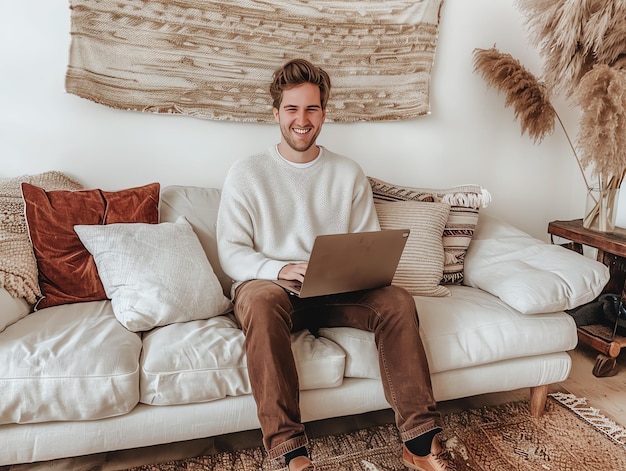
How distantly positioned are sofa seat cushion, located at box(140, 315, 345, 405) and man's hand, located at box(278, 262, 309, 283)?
0.19m

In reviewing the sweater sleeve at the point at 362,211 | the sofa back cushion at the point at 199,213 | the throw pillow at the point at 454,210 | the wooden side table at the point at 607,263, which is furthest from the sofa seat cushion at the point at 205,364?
the wooden side table at the point at 607,263

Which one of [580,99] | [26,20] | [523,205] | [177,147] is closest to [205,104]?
[177,147]

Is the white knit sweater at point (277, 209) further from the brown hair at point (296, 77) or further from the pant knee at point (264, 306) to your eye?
the brown hair at point (296, 77)

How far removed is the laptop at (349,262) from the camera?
4.39 ft

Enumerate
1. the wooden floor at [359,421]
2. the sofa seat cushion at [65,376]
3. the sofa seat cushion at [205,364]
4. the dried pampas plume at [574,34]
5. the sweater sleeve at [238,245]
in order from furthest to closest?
the dried pampas plume at [574,34], the sweater sleeve at [238,245], the wooden floor at [359,421], the sofa seat cushion at [205,364], the sofa seat cushion at [65,376]

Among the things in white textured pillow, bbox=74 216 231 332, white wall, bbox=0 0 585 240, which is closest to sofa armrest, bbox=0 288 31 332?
white textured pillow, bbox=74 216 231 332

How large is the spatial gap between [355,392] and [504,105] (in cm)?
182

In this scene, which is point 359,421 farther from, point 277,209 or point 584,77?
point 584,77

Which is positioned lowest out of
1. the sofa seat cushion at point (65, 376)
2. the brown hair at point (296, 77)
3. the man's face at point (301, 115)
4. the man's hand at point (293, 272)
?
the sofa seat cushion at point (65, 376)

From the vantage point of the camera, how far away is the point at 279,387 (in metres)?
1.31

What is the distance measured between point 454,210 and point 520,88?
75 centimetres

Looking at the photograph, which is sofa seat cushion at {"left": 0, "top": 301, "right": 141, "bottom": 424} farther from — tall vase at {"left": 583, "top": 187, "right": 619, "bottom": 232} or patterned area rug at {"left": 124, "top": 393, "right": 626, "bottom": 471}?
tall vase at {"left": 583, "top": 187, "right": 619, "bottom": 232}

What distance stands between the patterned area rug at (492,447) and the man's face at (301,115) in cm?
101

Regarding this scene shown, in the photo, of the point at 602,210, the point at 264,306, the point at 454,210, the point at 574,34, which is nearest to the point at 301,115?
the point at 264,306
